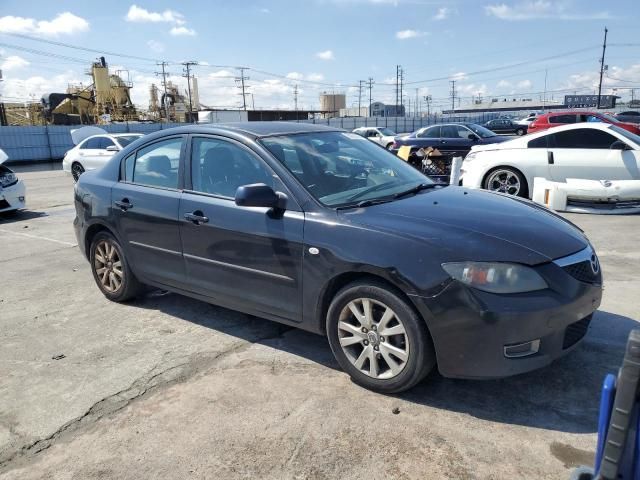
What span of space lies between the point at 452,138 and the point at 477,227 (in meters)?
13.8

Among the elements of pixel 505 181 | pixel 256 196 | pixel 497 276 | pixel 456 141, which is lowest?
pixel 505 181

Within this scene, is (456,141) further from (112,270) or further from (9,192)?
(112,270)

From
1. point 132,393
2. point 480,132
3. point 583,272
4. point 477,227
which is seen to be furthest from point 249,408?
point 480,132

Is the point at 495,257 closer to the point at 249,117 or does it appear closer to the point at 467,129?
the point at 467,129

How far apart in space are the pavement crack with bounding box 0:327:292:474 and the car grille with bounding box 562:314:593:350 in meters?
2.06

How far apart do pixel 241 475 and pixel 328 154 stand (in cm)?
235

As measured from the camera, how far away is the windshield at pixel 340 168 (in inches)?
142

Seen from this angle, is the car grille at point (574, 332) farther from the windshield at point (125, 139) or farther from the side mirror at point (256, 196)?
the windshield at point (125, 139)

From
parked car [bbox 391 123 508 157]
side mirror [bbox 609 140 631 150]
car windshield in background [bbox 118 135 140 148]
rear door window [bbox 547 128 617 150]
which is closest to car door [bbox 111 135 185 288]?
rear door window [bbox 547 128 617 150]

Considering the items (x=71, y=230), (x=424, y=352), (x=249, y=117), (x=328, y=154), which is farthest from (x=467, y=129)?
(x=249, y=117)

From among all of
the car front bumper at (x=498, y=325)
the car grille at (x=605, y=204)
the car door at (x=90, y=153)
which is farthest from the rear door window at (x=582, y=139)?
the car door at (x=90, y=153)

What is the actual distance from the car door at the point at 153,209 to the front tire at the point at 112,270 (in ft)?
0.58

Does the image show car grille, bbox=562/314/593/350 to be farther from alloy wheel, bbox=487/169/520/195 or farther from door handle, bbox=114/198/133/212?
alloy wheel, bbox=487/169/520/195

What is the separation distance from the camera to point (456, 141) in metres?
15.9
